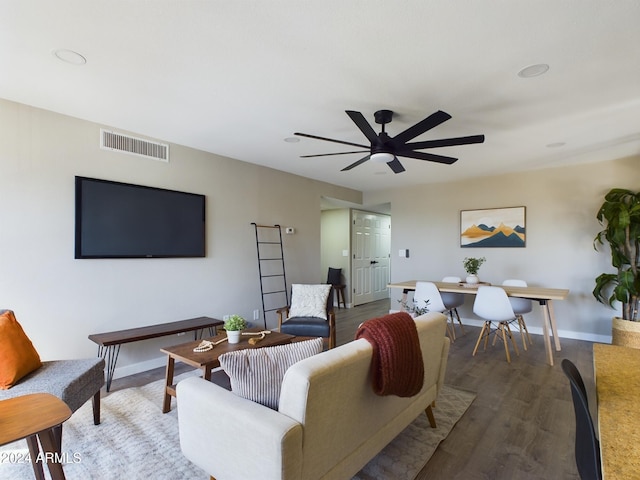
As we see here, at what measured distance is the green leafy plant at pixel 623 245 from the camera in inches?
151

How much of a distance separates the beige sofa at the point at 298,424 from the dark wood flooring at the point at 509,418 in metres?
0.65

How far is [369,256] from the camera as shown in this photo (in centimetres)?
761

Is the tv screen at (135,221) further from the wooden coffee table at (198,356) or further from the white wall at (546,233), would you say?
the white wall at (546,233)

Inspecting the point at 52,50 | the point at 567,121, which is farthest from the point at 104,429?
the point at 567,121

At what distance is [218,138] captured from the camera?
3.71 metres

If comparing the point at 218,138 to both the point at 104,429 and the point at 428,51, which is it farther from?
the point at 104,429

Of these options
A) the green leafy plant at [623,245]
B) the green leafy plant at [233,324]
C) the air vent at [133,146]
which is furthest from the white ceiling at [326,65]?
the green leafy plant at [233,324]

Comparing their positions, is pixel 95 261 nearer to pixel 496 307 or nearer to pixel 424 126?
pixel 424 126

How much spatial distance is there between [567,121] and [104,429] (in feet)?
15.2

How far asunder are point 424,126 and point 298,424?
2146 millimetres

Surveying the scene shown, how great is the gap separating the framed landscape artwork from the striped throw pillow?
189 inches

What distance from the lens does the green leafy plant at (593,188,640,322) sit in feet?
12.6

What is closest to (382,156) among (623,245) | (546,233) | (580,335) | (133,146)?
(133,146)

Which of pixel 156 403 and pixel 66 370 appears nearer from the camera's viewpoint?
pixel 66 370
